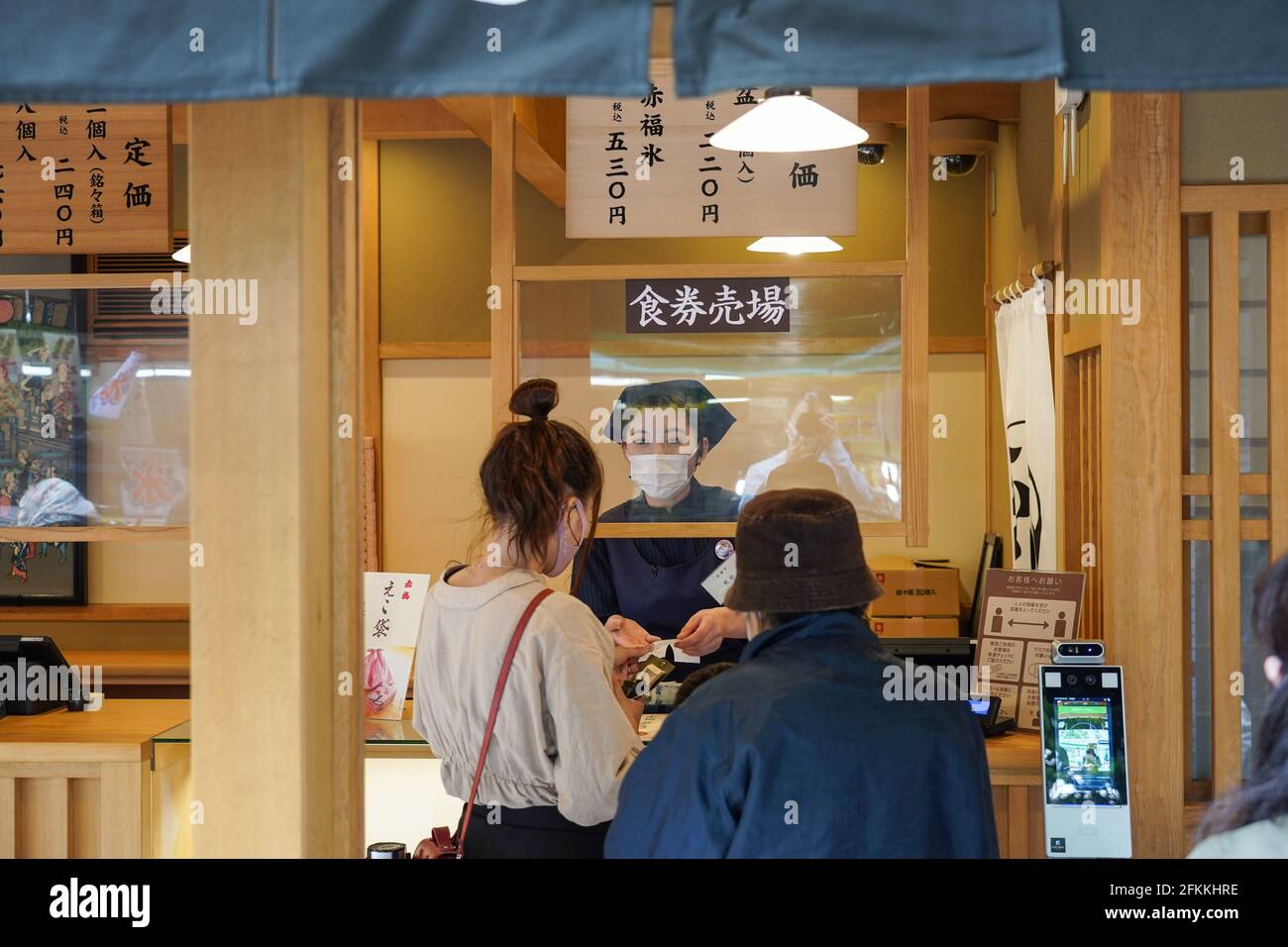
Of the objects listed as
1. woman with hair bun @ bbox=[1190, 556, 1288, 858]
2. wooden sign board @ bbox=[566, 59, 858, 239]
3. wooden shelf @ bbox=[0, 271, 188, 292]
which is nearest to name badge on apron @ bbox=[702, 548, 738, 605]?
wooden sign board @ bbox=[566, 59, 858, 239]

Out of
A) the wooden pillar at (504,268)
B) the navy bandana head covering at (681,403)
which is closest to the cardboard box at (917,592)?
the navy bandana head covering at (681,403)

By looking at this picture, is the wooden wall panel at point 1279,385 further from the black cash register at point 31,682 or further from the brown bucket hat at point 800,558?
the black cash register at point 31,682

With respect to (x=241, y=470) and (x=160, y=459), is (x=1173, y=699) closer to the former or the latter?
(x=241, y=470)

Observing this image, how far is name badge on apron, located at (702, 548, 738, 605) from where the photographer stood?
374 centimetres

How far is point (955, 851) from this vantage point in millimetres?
1883

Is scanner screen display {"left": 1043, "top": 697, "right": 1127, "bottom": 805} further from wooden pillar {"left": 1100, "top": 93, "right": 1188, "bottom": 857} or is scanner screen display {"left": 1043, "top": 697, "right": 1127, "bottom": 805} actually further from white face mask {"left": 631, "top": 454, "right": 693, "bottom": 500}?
white face mask {"left": 631, "top": 454, "right": 693, "bottom": 500}

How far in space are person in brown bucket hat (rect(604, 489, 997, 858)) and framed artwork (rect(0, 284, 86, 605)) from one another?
2157mm

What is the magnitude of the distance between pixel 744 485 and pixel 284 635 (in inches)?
62.6

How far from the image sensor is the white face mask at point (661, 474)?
137 inches

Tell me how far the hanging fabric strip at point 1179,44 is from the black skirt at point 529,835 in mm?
1534

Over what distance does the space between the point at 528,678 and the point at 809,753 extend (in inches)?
27.2

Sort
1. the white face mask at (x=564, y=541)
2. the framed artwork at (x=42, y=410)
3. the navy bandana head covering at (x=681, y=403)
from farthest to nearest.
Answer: the navy bandana head covering at (x=681, y=403) < the framed artwork at (x=42, y=410) < the white face mask at (x=564, y=541)
